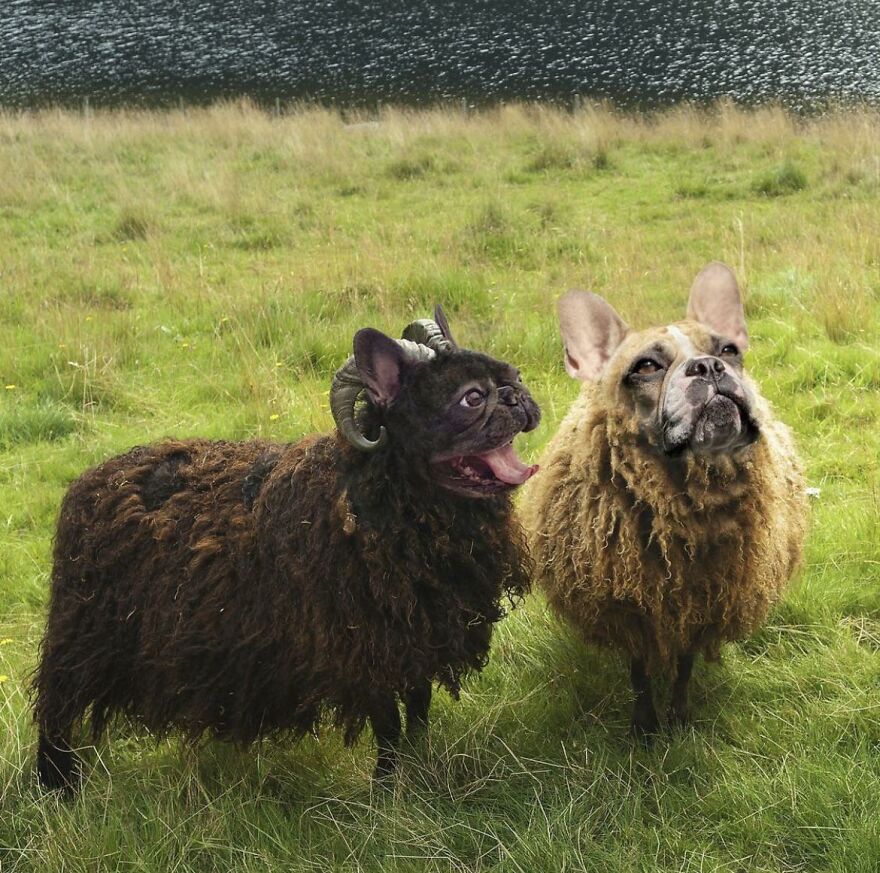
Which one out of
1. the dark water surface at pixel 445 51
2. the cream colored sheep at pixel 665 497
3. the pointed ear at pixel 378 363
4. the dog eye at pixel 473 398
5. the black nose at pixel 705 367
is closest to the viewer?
the pointed ear at pixel 378 363

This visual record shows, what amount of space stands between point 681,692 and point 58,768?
7.72 ft

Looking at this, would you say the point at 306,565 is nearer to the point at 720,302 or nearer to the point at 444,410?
the point at 444,410

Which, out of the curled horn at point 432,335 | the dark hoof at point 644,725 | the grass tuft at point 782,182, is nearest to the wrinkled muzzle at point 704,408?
the curled horn at point 432,335

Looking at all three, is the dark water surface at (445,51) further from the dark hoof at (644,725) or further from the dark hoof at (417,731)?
the dark hoof at (417,731)

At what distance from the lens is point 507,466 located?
3023 mm

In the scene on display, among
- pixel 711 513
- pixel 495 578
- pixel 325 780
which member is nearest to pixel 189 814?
pixel 325 780

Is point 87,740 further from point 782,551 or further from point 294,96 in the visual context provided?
point 294,96

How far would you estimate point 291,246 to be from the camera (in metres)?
10.4

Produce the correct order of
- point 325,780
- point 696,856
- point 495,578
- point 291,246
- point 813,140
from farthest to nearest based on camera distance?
point 813,140
point 291,246
point 325,780
point 495,578
point 696,856

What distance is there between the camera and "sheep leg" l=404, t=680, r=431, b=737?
3395mm

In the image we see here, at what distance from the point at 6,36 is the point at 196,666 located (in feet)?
110

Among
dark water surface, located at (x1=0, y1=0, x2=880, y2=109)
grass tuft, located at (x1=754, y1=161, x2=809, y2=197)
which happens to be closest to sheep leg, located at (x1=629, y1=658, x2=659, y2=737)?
grass tuft, located at (x1=754, y1=161, x2=809, y2=197)

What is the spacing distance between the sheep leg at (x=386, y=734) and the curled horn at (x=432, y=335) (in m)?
1.19

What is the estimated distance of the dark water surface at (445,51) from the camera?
74.5ft
